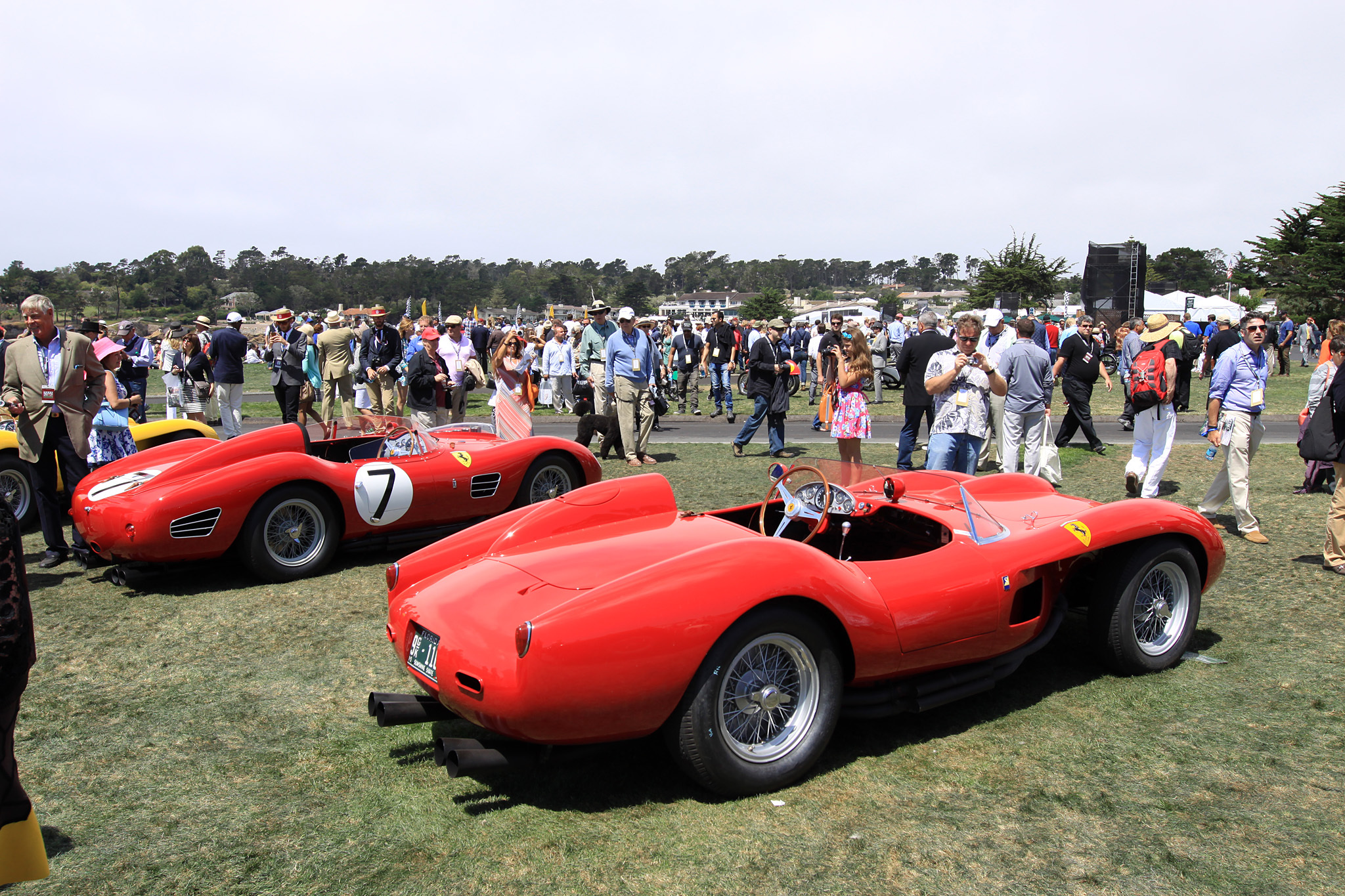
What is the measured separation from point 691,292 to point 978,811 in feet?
563

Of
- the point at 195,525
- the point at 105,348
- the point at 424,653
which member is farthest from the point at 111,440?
the point at 424,653

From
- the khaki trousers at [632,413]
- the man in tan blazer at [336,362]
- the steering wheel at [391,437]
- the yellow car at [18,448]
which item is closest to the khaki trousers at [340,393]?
the man in tan blazer at [336,362]

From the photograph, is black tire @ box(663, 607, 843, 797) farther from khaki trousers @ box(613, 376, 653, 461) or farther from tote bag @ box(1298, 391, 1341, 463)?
khaki trousers @ box(613, 376, 653, 461)

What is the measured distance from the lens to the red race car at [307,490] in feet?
19.7

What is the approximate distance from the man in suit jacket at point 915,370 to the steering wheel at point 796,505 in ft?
14.8

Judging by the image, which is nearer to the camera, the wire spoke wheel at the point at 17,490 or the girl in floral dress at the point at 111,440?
the girl in floral dress at the point at 111,440

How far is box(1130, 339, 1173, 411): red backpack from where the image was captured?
25.7 ft

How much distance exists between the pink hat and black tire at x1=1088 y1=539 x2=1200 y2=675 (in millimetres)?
8926

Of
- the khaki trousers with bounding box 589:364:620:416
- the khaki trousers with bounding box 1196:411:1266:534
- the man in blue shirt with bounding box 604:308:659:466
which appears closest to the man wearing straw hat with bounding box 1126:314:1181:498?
the khaki trousers with bounding box 1196:411:1266:534

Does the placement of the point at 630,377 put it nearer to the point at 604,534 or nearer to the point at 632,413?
the point at 632,413

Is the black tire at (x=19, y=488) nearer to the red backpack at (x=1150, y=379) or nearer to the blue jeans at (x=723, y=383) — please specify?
the red backpack at (x=1150, y=379)

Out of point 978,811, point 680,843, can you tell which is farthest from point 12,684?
point 978,811

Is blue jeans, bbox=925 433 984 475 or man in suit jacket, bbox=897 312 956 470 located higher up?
man in suit jacket, bbox=897 312 956 470

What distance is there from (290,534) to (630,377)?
16.8ft
